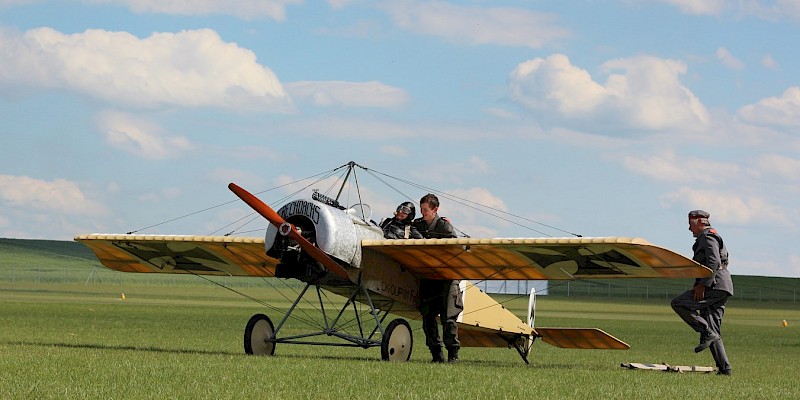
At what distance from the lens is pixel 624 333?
41.5 meters

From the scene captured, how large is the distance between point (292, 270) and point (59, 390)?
233 inches

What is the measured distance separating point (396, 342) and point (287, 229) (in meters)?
2.45

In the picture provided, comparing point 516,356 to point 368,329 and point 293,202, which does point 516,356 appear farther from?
point 368,329

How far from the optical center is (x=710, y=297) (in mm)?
16359

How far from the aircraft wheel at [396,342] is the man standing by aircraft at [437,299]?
2.24ft

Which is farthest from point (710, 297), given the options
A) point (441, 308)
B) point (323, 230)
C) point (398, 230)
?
point (323, 230)

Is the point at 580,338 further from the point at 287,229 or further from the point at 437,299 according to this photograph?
the point at 287,229

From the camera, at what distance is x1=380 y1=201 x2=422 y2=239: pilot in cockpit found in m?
18.0

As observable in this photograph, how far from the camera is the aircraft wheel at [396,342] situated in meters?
16.5

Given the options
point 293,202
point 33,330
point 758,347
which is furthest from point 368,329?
point 293,202

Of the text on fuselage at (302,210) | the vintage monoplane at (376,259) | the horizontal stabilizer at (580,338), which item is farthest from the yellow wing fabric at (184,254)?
the horizontal stabilizer at (580,338)

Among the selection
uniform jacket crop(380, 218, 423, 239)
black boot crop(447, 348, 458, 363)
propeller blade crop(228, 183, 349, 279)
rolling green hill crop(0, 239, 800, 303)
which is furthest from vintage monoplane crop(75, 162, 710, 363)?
rolling green hill crop(0, 239, 800, 303)

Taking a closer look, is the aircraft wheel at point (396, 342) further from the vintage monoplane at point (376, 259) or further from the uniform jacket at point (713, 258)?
the uniform jacket at point (713, 258)

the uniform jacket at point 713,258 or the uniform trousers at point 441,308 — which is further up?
the uniform jacket at point 713,258
